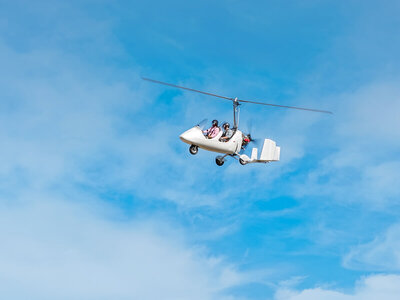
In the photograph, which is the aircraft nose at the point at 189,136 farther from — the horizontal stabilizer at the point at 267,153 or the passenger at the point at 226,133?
the horizontal stabilizer at the point at 267,153

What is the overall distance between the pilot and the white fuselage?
0.44m

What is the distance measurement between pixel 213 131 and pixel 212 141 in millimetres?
1619

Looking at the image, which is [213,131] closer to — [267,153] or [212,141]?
[212,141]

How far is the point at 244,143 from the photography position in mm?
71375

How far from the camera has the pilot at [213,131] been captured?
65.8 meters

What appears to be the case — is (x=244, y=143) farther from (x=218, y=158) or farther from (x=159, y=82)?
(x=159, y=82)

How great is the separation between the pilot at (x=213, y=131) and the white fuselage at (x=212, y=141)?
44 cm

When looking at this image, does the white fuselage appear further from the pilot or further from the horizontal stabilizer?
the horizontal stabilizer

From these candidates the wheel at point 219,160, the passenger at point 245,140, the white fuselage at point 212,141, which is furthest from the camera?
the passenger at point 245,140

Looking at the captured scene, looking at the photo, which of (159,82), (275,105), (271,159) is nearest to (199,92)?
(159,82)

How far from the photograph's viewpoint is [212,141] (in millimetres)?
65750

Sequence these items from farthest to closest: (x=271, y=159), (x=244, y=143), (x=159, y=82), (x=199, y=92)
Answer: (x=271, y=159) → (x=244, y=143) → (x=199, y=92) → (x=159, y=82)

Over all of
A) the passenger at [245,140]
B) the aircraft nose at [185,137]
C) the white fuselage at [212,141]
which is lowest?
the aircraft nose at [185,137]

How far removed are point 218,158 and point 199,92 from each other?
39.3ft
